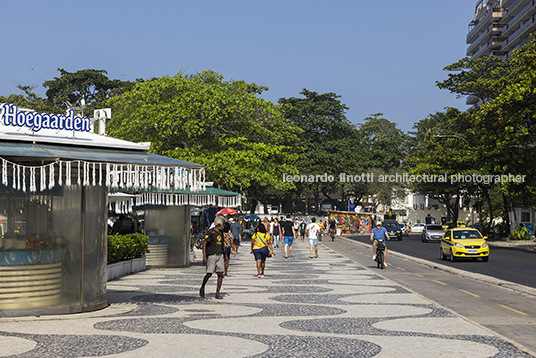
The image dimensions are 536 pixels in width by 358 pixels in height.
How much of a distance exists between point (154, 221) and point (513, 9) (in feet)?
259

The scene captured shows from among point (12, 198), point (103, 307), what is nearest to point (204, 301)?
point (103, 307)

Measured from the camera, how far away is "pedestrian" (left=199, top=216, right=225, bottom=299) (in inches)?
526

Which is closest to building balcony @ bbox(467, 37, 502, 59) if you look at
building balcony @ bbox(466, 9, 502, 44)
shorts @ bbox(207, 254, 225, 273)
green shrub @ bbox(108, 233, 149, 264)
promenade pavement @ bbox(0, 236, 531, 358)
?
building balcony @ bbox(466, 9, 502, 44)

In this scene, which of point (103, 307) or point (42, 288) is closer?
point (42, 288)

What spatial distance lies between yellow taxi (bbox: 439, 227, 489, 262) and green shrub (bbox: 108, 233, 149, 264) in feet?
43.6

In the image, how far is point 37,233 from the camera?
10430 mm

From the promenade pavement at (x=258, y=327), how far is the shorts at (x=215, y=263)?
0.64 metres

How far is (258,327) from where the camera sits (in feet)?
31.1

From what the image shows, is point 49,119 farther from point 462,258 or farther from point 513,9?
point 513,9

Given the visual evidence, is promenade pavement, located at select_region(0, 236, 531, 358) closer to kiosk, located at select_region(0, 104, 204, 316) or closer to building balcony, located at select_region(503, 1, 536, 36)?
kiosk, located at select_region(0, 104, 204, 316)

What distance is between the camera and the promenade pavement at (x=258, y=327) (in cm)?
766

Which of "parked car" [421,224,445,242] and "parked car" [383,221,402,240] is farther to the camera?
"parked car" [383,221,402,240]

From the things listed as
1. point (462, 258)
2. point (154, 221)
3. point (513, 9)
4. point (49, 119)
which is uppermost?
point (513, 9)

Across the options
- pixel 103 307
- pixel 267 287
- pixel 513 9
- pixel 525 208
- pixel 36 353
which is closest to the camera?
pixel 36 353
